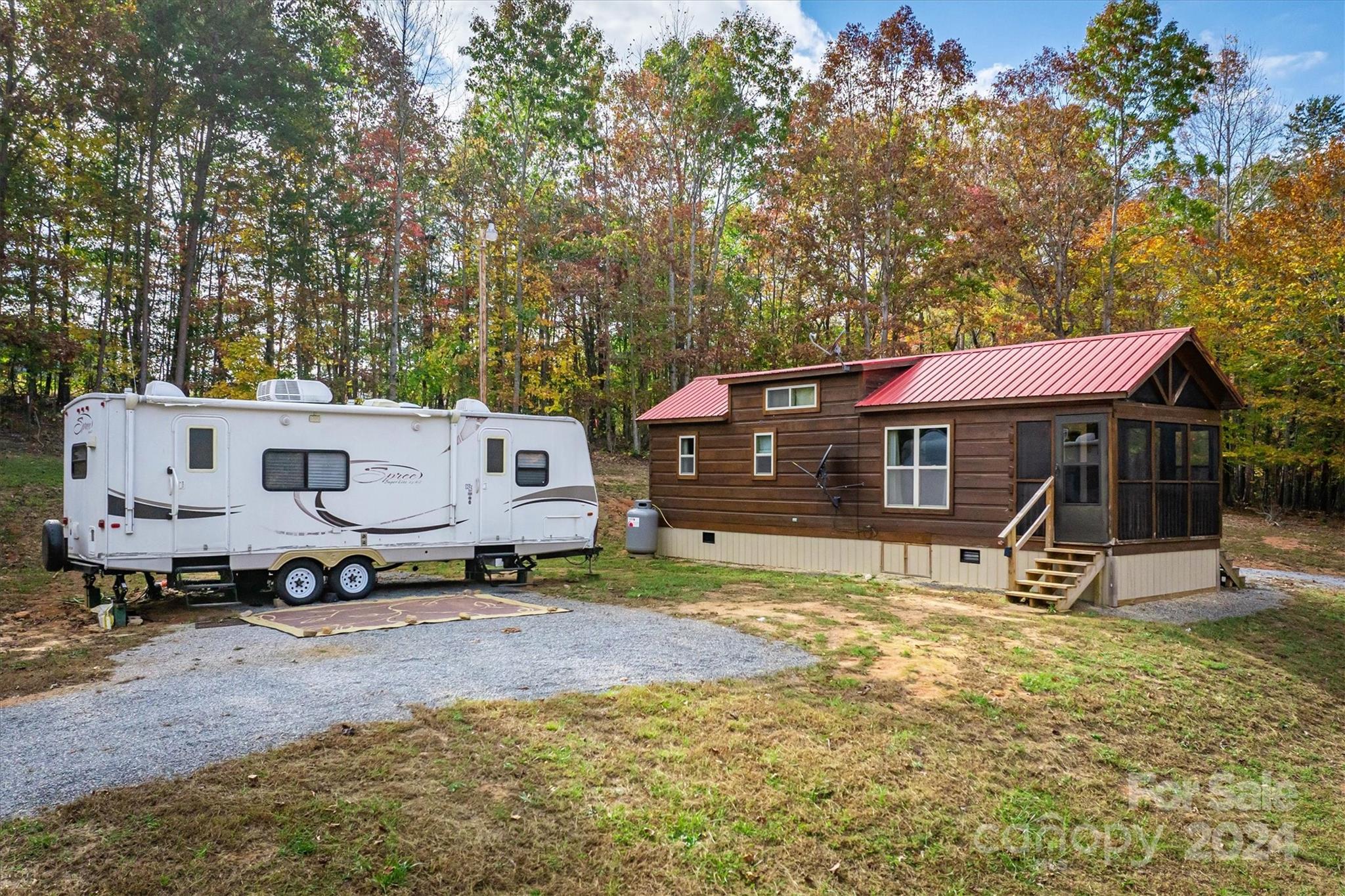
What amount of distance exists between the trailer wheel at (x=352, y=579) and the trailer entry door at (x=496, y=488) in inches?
62.1

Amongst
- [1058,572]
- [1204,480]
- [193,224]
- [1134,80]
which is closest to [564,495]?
[1058,572]

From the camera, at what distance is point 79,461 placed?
9367 mm

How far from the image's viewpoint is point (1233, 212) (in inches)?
1014

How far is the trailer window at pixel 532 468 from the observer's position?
11883mm

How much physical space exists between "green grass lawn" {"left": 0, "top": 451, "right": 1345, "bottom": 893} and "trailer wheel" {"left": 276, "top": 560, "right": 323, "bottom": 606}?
17.6 feet

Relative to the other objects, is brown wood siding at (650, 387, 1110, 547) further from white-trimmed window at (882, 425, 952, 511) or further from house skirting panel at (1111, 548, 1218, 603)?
house skirting panel at (1111, 548, 1218, 603)

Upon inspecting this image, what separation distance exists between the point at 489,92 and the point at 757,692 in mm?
20899

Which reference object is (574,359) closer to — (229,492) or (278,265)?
(278,265)

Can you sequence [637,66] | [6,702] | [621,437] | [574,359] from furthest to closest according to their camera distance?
[621,437]
[574,359]
[637,66]
[6,702]

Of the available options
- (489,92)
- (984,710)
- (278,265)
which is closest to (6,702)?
(984,710)

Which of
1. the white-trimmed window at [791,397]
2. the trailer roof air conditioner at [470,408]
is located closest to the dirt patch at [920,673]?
the trailer roof air conditioner at [470,408]

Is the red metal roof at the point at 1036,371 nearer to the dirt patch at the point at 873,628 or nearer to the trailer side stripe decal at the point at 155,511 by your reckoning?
the dirt patch at the point at 873,628

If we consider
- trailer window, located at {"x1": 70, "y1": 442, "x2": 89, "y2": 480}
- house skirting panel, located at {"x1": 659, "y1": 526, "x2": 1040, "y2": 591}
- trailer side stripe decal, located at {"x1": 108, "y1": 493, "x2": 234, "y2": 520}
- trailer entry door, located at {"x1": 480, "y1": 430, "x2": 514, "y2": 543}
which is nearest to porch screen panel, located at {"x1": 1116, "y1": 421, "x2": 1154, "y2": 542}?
house skirting panel, located at {"x1": 659, "y1": 526, "x2": 1040, "y2": 591}

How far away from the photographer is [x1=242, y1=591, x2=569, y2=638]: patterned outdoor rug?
860 cm
